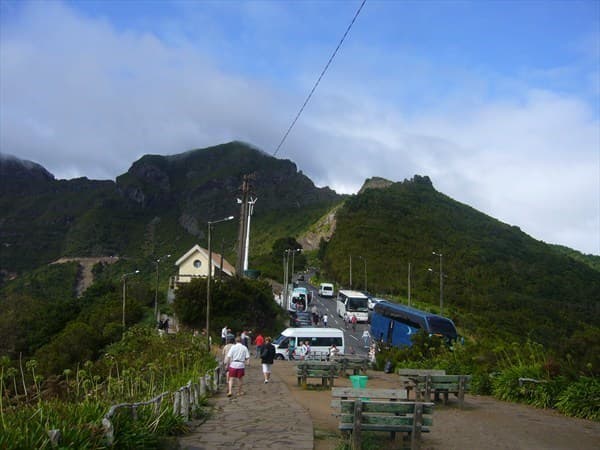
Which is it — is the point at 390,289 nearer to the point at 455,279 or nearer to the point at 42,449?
the point at 455,279

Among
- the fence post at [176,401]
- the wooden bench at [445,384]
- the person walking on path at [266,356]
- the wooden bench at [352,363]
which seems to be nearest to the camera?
the fence post at [176,401]

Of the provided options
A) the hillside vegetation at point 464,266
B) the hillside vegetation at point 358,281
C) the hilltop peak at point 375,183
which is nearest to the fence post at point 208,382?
the hillside vegetation at point 358,281

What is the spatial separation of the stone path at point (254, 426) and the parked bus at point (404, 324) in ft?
55.8

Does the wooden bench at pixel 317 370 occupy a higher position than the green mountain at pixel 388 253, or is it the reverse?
the green mountain at pixel 388 253

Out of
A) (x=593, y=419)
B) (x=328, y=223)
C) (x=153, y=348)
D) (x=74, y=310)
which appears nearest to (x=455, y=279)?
(x=328, y=223)

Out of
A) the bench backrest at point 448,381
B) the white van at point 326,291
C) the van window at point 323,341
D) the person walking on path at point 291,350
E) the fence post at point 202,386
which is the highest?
the white van at point 326,291

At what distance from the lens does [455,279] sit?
8519 centimetres

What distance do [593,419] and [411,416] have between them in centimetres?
503

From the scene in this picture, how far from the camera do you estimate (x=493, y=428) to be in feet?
32.7

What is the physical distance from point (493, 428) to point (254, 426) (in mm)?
3794

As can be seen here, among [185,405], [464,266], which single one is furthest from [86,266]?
[185,405]

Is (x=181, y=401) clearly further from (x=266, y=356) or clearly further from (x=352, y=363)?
(x=352, y=363)

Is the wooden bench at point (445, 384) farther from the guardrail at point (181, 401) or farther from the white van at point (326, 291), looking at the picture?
the white van at point (326, 291)

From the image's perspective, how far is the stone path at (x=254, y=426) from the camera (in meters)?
7.67
